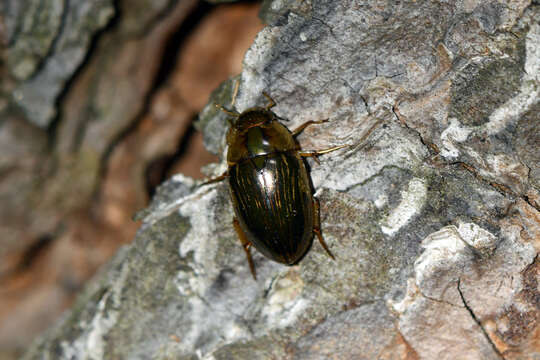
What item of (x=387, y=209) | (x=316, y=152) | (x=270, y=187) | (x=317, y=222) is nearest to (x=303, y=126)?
(x=316, y=152)

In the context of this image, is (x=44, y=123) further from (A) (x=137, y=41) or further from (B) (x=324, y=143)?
(B) (x=324, y=143)

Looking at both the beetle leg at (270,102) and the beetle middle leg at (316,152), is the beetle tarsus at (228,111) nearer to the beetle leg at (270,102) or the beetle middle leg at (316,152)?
the beetle leg at (270,102)

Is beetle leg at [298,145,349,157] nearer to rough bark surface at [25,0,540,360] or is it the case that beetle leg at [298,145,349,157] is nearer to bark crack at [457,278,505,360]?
rough bark surface at [25,0,540,360]

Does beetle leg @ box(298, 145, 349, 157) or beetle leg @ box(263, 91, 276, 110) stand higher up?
beetle leg @ box(263, 91, 276, 110)

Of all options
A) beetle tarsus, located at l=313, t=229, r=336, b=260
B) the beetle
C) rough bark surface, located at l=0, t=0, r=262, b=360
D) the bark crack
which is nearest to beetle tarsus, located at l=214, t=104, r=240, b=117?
the beetle

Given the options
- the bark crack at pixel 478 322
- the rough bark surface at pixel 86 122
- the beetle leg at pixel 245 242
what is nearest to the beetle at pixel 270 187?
the beetle leg at pixel 245 242

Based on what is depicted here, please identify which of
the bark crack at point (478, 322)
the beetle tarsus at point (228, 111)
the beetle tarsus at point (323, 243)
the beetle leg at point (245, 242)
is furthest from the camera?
the beetle tarsus at point (228, 111)

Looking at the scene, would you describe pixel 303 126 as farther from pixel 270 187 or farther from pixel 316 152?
pixel 270 187
